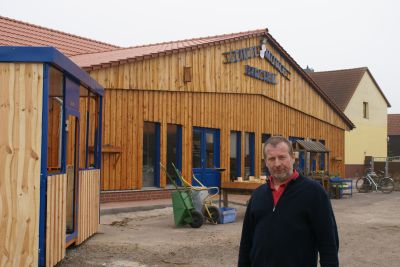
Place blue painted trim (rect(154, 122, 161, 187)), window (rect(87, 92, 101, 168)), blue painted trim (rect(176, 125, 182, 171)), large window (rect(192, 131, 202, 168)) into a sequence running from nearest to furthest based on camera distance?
window (rect(87, 92, 101, 168)) < blue painted trim (rect(154, 122, 161, 187)) < blue painted trim (rect(176, 125, 182, 171)) < large window (rect(192, 131, 202, 168))

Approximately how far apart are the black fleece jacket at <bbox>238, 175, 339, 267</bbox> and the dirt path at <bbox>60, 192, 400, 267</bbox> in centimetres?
466

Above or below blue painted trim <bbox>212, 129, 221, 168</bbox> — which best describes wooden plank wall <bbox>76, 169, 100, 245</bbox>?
below

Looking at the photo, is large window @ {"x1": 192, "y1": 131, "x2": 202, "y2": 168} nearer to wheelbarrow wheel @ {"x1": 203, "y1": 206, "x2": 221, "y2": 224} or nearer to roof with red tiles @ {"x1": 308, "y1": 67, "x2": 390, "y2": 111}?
wheelbarrow wheel @ {"x1": 203, "y1": 206, "x2": 221, "y2": 224}

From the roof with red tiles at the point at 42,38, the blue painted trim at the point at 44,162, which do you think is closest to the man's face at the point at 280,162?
the blue painted trim at the point at 44,162

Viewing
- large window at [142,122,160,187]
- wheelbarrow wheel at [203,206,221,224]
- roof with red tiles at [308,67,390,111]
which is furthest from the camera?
roof with red tiles at [308,67,390,111]

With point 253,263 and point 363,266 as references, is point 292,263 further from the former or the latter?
point 363,266

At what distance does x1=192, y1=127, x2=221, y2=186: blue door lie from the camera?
1886cm

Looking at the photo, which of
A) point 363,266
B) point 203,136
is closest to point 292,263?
point 363,266

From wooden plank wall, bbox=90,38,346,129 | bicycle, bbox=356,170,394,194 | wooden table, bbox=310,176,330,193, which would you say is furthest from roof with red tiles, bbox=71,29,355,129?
wooden table, bbox=310,176,330,193

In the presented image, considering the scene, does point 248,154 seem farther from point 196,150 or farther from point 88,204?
point 88,204

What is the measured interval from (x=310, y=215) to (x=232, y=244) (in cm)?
645

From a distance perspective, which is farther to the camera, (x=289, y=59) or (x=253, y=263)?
(x=289, y=59)

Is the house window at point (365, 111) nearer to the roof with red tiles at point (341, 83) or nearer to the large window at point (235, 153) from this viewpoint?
the roof with red tiles at point (341, 83)

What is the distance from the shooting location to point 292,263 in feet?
11.5
